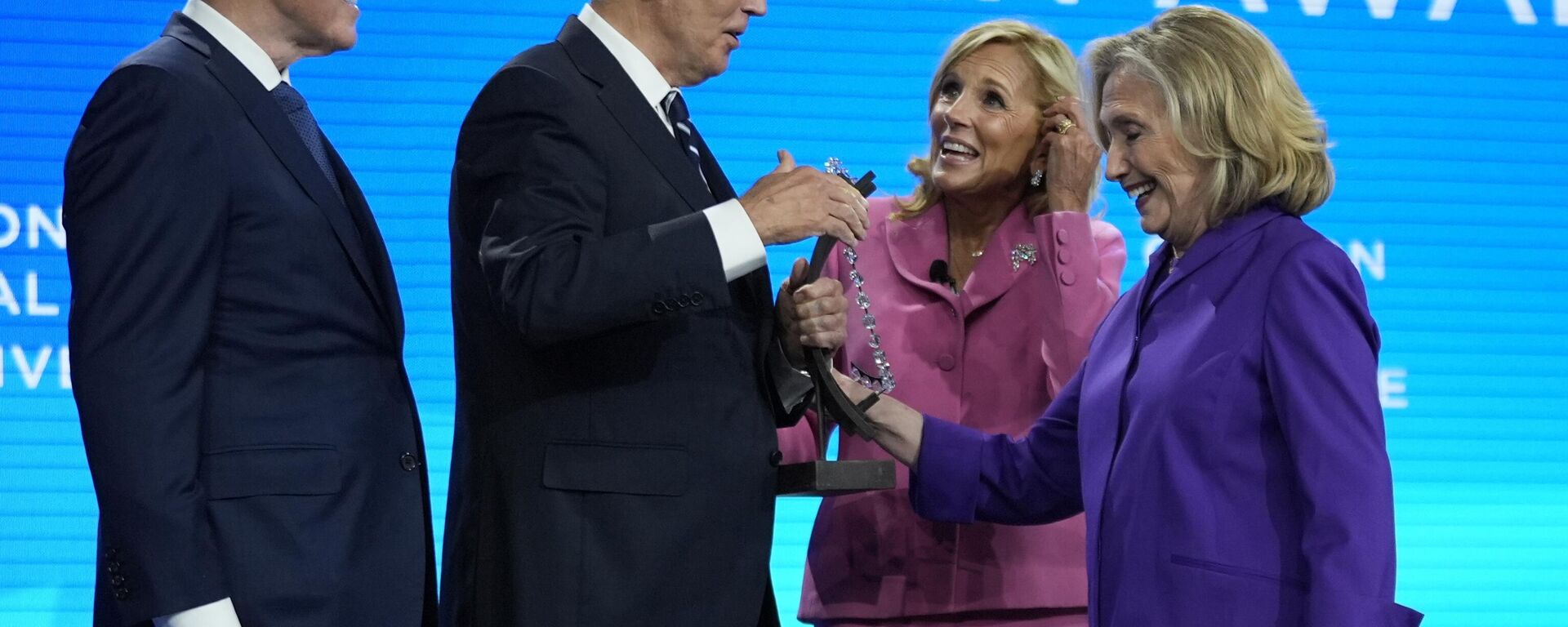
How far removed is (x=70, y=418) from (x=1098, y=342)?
241 cm

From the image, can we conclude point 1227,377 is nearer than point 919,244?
Yes

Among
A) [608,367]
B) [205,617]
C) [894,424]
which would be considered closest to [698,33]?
[608,367]

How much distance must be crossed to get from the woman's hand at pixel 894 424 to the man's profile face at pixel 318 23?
2.92 ft

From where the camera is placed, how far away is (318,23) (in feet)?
6.86

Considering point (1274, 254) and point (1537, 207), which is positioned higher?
point (1537, 207)

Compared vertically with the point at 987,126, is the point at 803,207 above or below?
below

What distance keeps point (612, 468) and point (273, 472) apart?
39 centimetres

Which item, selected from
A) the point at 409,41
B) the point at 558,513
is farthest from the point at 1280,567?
the point at 409,41

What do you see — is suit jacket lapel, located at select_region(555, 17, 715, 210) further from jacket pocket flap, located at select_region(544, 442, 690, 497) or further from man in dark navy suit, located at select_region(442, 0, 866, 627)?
jacket pocket flap, located at select_region(544, 442, 690, 497)

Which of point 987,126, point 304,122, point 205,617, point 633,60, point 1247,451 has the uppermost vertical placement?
point 987,126

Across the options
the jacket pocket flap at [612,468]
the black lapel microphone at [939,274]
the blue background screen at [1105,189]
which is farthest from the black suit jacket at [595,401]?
the blue background screen at [1105,189]

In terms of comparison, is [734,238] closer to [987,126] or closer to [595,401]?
[595,401]

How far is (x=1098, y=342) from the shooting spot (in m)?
2.37

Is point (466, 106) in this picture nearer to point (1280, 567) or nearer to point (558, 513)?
point (558, 513)
